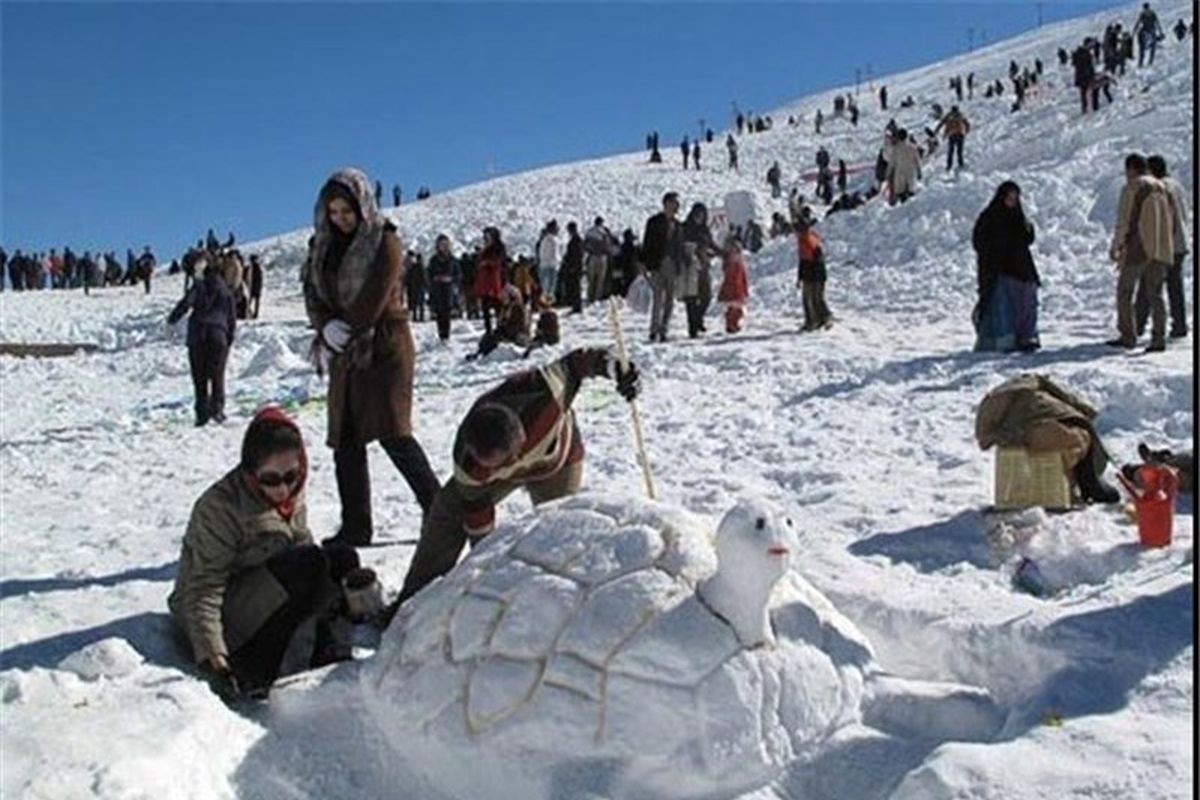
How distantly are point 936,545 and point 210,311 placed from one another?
7746mm

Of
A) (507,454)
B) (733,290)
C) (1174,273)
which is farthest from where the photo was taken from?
(733,290)

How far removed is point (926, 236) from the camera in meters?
20.2

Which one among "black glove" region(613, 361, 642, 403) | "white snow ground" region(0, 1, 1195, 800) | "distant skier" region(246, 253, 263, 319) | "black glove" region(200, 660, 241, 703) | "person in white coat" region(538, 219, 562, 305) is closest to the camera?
"white snow ground" region(0, 1, 1195, 800)

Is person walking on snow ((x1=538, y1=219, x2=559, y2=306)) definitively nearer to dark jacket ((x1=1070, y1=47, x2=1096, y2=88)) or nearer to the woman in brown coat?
dark jacket ((x1=1070, y1=47, x2=1096, y2=88))

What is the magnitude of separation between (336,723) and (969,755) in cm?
196

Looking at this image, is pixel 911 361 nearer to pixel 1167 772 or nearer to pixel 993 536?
pixel 993 536

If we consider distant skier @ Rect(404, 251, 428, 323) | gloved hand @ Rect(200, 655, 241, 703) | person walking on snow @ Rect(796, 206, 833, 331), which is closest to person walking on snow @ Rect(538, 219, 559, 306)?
distant skier @ Rect(404, 251, 428, 323)

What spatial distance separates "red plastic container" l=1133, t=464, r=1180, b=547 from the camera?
5.57m

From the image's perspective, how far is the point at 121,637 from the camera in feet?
16.5

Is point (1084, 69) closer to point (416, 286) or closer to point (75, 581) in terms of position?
point (416, 286)

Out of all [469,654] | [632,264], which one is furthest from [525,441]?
[632,264]

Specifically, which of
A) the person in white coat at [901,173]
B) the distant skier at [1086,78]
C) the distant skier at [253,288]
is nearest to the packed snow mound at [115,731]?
the person in white coat at [901,173]

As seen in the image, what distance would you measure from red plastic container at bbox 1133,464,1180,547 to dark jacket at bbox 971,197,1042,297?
236 inches

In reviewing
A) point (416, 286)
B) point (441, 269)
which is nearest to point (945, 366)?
point (441, 269)
